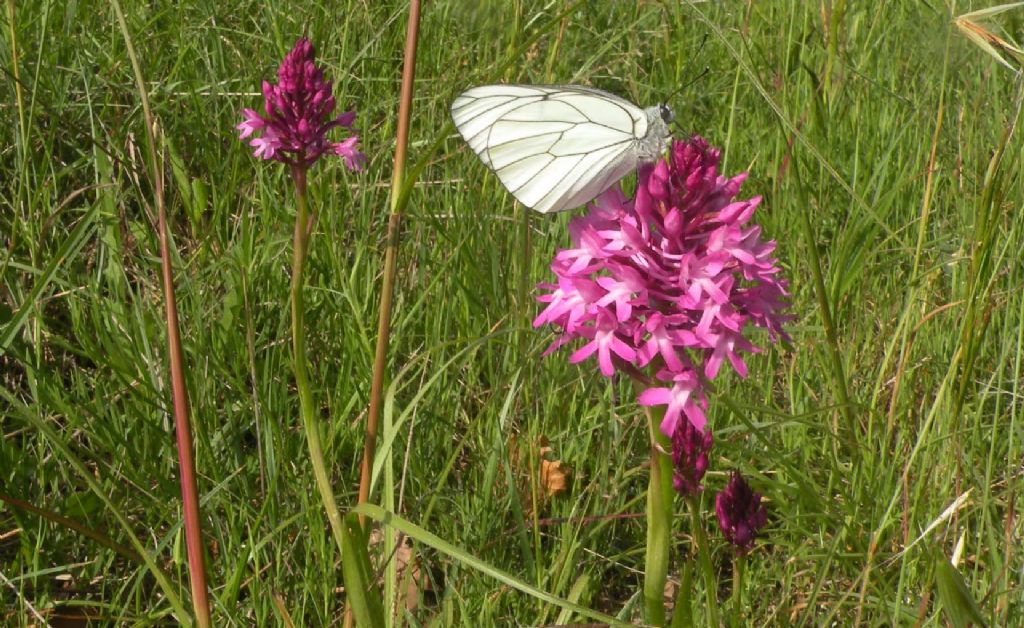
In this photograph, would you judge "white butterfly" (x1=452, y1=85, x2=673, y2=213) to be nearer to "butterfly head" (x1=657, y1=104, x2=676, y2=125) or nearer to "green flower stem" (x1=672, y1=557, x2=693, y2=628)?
"butterfly head" (x1=657, y1=104, x2=676, y2=125)

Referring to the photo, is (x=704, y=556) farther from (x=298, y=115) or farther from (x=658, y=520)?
(x=298, y=115)

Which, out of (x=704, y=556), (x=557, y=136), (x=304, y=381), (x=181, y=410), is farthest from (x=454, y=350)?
(x=181, y=410)

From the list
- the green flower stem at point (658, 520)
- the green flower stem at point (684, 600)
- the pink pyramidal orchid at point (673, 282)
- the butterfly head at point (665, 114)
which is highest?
the butterfly head at point (665, 114)

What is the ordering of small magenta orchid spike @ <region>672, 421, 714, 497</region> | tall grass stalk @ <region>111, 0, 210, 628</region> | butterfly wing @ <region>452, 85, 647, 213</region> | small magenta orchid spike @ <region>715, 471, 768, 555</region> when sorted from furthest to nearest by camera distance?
butterfly wing @ <region>452, 85, 647, 213</region> < small magenta orchid spike @ <region>715, 471, 768, 555</region> < small magenta orchid spike @ <region>672, 421, 714, 497</region> < tall grass stalk @ <region>111, 0, 210, 628</region>

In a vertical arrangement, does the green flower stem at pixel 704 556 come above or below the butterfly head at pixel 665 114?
below

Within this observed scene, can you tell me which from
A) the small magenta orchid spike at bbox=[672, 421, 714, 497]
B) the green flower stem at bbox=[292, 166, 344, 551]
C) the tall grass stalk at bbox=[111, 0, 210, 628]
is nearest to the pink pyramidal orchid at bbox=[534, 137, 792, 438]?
the small magenta orchid spike at bbox=[672, 421, 714, 497]

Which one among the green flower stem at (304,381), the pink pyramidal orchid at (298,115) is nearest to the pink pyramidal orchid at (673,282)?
the green flower stem at (304,381)

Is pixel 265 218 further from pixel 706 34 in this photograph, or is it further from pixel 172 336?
pixel 706 34

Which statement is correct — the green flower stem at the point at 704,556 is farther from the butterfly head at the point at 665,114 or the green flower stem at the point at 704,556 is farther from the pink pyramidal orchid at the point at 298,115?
the pink pyramidal orchid at the point at 298,115
